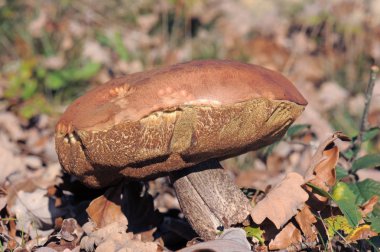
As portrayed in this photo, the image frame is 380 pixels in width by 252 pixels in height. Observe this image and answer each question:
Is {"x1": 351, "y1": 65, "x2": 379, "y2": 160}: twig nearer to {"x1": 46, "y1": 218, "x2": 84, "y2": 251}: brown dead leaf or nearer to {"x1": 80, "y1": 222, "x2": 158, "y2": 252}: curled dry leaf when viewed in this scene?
{"x1": 80, "y1": 222, "x2": 158, "y2": 252}: curled dry leaf

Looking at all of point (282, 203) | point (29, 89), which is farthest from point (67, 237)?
point (29, 89)

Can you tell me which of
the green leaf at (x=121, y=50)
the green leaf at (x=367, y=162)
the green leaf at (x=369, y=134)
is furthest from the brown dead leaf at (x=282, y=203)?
the green leaf at (x=121, y=50)

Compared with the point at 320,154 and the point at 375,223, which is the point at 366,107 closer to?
the point at 320,154

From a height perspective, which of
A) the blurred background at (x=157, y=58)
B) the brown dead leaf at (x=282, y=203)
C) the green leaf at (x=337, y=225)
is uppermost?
the brown dead leaf at (x=282, y=203)

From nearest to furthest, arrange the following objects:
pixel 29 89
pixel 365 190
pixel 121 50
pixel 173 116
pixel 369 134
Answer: pixel 173 116, pixel 365 190, pixel 369 134, pixel 29 89, pixel 121 50

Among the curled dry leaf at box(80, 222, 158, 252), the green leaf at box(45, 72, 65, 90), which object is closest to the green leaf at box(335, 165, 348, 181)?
the curled dry leaf at box(80, 222, 158, 252)

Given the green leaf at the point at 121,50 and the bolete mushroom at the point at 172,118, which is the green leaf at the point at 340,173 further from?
the green leaf at the point at 121,50

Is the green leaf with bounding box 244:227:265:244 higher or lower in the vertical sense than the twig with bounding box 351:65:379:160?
lower
